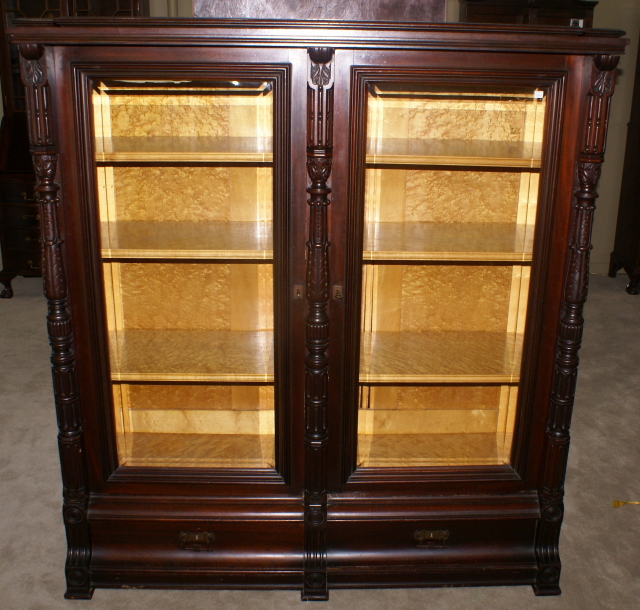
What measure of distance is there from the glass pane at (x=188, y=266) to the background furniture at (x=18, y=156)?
3328mm

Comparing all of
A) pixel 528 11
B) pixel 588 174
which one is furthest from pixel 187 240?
pixel 528 11

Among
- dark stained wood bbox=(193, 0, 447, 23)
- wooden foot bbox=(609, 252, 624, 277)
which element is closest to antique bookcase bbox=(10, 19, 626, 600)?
dark stained wood bbox=(193, 0, 447, 23)

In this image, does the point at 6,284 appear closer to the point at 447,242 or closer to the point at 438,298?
the point at 438,298

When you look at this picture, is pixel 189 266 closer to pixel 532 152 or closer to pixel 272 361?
pixel 272 361

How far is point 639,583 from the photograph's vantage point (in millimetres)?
2232

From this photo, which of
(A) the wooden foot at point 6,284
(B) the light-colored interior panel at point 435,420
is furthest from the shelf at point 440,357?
(A) the wooden foot at point 6,284

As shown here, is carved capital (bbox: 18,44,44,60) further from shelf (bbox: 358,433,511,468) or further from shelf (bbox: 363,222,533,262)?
shelf (bbox: 358,433,511,468)

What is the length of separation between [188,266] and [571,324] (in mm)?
1317

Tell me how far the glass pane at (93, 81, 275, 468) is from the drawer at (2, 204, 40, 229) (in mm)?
3389

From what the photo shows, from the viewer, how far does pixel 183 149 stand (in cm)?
200

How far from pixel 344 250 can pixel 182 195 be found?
27.8 inches

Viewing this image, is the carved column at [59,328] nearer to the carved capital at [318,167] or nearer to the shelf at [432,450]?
the carved capital at [318,167]

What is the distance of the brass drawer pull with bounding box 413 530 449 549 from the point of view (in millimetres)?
2129

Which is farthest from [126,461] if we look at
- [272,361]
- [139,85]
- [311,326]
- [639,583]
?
[639,583]
